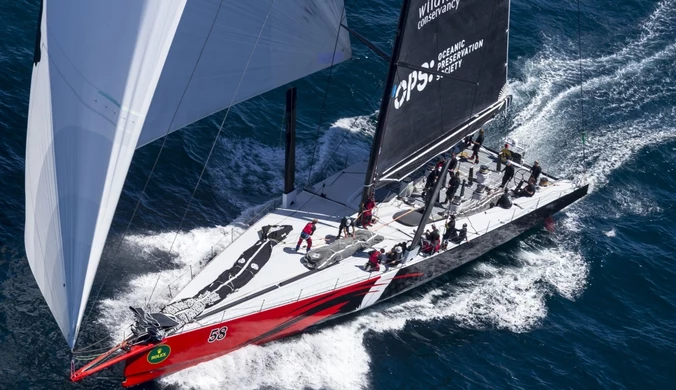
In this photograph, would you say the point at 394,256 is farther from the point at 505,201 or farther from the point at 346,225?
the point at 505,201

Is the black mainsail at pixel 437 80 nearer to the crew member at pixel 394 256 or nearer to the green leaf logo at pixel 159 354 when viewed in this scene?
the crew member at pixel 394 256

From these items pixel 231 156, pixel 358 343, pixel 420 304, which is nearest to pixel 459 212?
pixel 420 304

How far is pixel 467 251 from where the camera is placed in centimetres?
3525

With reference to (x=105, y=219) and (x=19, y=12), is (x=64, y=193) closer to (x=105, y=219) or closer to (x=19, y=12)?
(x=105, y=219)

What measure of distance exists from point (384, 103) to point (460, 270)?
808 centimetres

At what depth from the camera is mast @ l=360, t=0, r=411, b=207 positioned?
1171 inches

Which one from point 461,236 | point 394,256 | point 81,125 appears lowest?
point 394,256

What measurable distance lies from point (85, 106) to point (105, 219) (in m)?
2.69

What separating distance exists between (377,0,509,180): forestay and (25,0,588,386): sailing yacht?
68mm

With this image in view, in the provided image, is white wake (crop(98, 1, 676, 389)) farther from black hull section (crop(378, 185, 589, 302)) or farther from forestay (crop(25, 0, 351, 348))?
forestay (crop(25, 0, 351, 348))

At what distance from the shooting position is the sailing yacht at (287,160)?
22.4m

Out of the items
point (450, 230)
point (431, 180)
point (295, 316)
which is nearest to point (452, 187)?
point (431, 180)

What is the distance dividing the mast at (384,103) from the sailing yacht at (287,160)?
0.06 m

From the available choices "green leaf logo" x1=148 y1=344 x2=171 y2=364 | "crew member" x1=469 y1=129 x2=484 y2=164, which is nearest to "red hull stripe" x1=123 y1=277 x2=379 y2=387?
"green leaf logo" x1=148 y1=344 x2=171 y2=364
